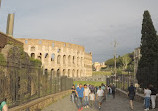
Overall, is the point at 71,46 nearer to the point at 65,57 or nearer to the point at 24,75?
the point at 65,57

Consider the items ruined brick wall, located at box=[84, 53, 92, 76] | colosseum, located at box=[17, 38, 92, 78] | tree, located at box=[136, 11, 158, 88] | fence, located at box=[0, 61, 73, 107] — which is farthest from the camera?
ruined brick wall, located at box=[84, 53, 92, 76]

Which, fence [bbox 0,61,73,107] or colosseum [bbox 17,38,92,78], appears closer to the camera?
fence [bbox 0,61,73,107]

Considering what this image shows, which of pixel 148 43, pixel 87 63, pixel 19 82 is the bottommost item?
pixel 19 82

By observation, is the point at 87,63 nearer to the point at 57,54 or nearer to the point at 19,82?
the point at 57,54

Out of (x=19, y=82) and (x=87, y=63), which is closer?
(x=19, y=82)

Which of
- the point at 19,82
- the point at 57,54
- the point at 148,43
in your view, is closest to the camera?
the point at 19,82

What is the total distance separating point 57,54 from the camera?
52250 mm

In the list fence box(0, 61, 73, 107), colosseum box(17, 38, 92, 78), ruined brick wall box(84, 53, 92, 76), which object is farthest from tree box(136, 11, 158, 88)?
ruined brick wall box(84, 53, 92, 76)

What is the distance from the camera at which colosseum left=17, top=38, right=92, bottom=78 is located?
49.3 m

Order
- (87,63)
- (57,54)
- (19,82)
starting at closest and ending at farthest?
(19,82), (57,54), (87,63)

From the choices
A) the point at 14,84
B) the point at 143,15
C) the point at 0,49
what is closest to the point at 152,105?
the point at 14,84

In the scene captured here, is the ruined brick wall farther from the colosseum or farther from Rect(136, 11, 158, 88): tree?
Rect(136, 11, 158, 88): tree

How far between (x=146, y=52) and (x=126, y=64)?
79.8 meters

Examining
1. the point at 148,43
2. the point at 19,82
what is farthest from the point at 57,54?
the point at 19,82
